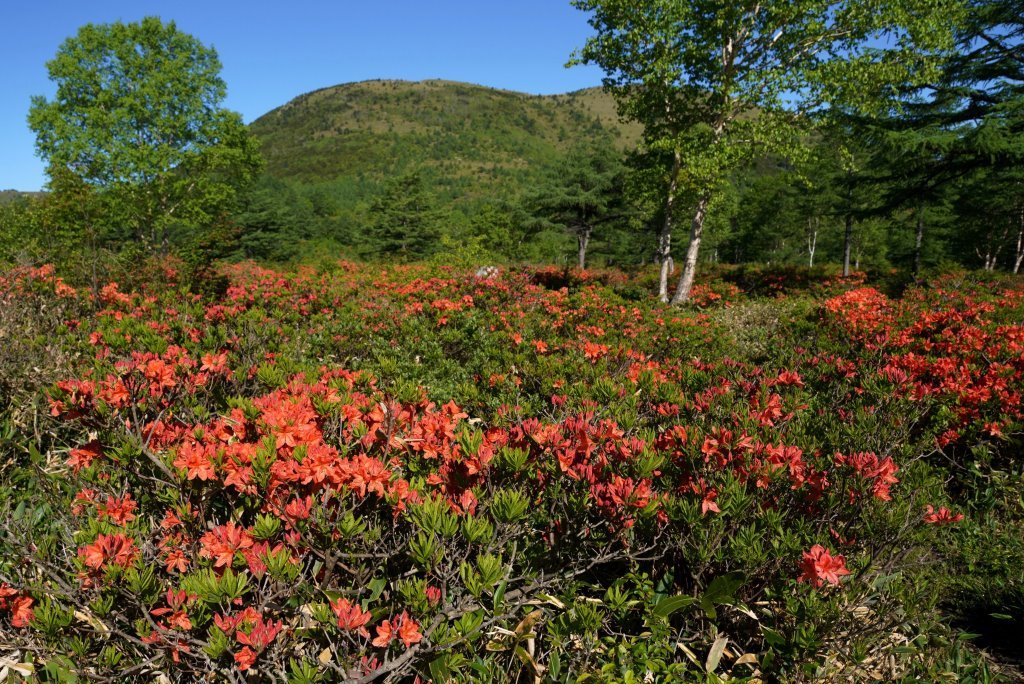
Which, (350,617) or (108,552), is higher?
(108,552)

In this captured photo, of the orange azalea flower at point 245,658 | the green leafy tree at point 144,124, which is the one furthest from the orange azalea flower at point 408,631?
the green leafy tree at point 144,124

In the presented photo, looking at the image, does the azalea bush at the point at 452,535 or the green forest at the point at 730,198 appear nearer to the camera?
the azalea bush at the point at 452,535

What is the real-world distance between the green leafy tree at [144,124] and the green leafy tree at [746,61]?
18756mm

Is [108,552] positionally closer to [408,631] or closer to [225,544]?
[225,544]

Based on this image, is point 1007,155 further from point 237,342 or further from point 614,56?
point 237,342

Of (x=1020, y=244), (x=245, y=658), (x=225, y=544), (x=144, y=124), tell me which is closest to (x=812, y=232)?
(x=1020, y=244)

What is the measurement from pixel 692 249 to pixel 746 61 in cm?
501

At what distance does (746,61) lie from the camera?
13.0m

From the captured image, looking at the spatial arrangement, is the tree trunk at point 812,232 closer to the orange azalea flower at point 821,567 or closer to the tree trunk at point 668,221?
the tree trunk at point 668,221

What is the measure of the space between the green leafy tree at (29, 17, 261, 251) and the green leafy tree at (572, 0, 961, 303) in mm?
18756

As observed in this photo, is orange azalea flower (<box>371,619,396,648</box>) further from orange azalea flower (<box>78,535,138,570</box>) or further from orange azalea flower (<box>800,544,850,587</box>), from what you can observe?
orange azalea flower (<box>800,544,850,587</box>)

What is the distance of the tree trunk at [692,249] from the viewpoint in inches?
543

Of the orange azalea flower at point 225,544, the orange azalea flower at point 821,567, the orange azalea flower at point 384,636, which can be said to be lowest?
the orange azalea flower at point 384,636

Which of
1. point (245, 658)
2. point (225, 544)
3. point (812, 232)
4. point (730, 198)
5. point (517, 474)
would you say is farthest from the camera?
point (812, 232)
